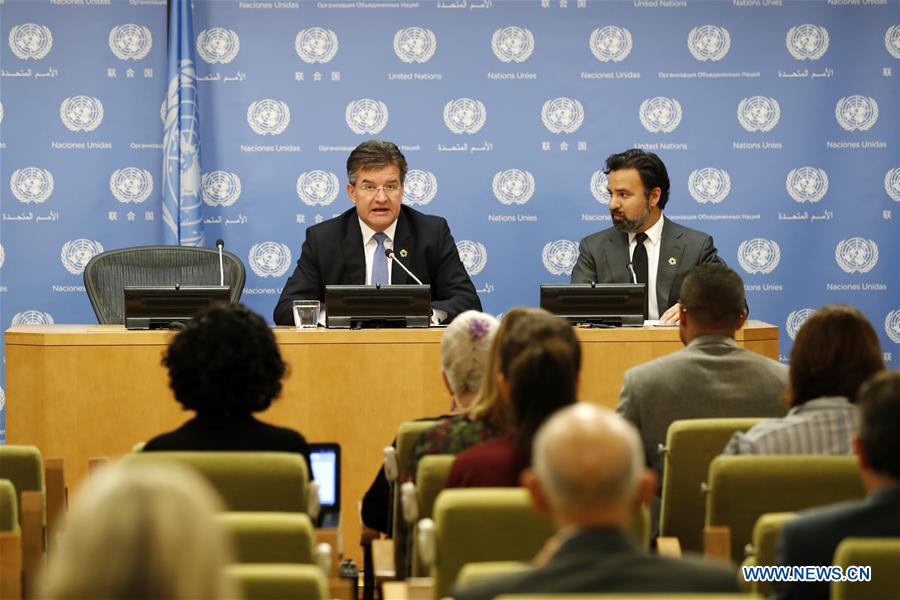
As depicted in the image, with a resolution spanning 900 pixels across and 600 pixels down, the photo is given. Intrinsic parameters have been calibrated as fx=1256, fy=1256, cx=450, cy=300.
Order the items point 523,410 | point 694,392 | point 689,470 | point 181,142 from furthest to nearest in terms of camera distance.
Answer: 1. point 181,142
2. point 694,392
3. point 689,470
4. point 523,410

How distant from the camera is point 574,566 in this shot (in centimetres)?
191

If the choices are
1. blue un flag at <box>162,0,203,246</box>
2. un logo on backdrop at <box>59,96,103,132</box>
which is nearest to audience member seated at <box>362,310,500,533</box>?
blue un flag at <box>162,0,203,246</box>

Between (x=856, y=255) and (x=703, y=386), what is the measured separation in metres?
4.22

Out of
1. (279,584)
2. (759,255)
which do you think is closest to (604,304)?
(759,255)

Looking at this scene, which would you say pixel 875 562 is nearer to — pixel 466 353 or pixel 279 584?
pixel 279 584

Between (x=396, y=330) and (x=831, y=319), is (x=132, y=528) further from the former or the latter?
(x=396, y=330)

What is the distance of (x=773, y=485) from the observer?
3.04 meters

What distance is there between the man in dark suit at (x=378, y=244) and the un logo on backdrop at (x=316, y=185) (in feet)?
3.77

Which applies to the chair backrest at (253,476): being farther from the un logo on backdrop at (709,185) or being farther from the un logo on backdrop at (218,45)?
the un logo on backdrop at (709,185)

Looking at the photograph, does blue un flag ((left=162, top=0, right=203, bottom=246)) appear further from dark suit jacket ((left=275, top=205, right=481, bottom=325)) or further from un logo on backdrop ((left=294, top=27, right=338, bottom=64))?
dark suit jacket ((left=275, top=205, right=481, bottom=325))

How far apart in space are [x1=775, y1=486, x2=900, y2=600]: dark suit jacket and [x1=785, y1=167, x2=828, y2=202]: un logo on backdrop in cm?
552

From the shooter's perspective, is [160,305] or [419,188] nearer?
[160,305]

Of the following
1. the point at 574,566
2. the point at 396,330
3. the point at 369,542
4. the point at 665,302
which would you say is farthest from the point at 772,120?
the point at 574,566

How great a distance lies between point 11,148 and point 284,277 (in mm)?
1774
